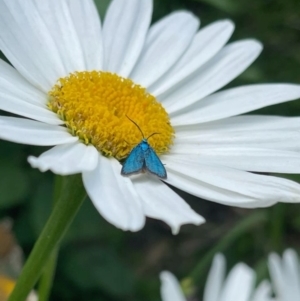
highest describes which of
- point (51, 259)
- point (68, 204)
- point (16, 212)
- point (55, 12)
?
point (55, 12)

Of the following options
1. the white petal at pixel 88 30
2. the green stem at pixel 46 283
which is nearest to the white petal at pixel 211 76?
the white petal at pixel 88 30

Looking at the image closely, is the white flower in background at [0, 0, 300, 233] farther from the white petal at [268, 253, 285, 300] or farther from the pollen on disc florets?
the white petal at [268, 253, 285, 300]

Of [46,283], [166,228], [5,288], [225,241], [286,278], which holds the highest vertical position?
[46,283]

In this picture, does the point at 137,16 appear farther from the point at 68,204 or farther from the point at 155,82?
the point at 68,204

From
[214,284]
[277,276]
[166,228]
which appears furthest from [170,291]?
[166,228]

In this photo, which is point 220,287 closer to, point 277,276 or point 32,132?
point 277,276

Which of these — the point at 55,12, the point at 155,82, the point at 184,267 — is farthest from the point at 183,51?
the point at 184,267
